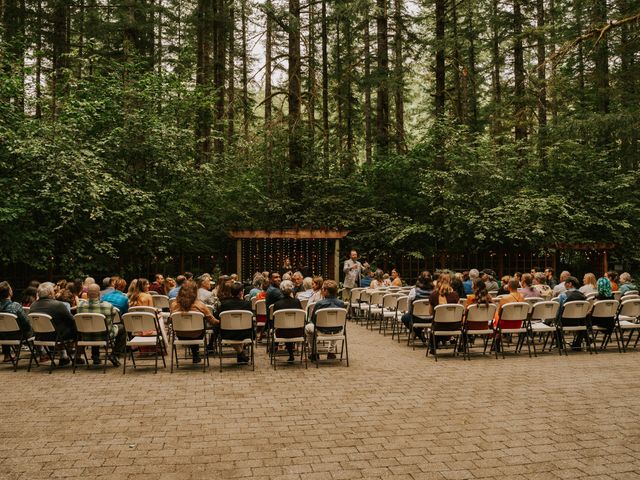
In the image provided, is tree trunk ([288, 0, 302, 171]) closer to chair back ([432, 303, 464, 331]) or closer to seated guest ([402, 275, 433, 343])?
seated guest ([402, 275, 433, 343])

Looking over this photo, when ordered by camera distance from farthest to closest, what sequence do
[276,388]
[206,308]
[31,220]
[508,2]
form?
1. [508,2]
2. [31,220]
3. [206,308]
4. [276,388]

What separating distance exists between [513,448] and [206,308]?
5696 millimetres

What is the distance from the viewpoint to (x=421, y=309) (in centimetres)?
1062

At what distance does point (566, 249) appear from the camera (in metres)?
20.9

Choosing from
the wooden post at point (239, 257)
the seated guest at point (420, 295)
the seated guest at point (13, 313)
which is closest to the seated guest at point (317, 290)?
the seated guest at point (420, 295)

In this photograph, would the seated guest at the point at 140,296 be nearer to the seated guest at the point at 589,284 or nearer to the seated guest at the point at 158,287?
the seated guest at the point at 158,287

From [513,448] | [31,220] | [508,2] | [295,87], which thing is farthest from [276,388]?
[508,2]

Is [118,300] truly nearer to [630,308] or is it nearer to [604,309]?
[604,309]

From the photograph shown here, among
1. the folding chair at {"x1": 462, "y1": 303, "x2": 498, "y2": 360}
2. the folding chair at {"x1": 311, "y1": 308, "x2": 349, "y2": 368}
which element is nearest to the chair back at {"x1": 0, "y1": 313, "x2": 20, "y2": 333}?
the folding chair at {"x1": 311, "y1": 308, "x2": 349, "y2": 368}

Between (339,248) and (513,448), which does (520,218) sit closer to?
(339,248)

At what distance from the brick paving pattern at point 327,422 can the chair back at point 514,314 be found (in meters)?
1.09

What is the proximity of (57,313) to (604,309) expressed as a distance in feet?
32.4

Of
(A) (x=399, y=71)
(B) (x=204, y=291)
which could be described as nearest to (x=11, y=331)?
(B) (x=204, y=291)

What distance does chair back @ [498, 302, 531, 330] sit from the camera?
31.4ft
